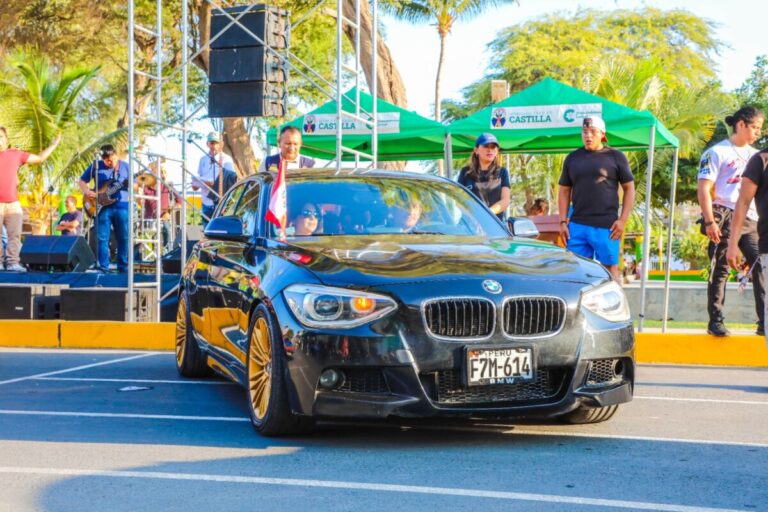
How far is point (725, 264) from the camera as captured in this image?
32.4 feet

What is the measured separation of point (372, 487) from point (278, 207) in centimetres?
248

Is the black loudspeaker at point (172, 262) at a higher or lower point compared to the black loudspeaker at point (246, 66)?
lower

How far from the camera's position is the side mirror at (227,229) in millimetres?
6797

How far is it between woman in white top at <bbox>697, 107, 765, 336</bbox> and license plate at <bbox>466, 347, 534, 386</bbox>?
182 inches

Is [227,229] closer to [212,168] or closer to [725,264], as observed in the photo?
[725,264]

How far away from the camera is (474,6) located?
31406 mm

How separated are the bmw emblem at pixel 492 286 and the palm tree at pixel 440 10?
2620 cm

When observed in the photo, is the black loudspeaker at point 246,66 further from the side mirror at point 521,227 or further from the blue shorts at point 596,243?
the side mirror at point 521,227

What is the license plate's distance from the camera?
5.40m

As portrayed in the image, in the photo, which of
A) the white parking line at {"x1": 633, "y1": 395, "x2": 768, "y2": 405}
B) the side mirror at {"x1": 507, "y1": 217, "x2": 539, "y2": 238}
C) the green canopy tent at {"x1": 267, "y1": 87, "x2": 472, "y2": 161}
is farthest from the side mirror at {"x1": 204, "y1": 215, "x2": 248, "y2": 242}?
the green canopy tent at {"x1": 267, "y1": 87, "x2": 472, "y2": 161}

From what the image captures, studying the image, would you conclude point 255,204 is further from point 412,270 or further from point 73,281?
point 73,281

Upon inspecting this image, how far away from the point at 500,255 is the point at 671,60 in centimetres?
4508

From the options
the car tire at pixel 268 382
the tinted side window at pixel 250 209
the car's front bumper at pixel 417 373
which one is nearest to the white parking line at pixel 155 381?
the tinted side window at pixel 250 209

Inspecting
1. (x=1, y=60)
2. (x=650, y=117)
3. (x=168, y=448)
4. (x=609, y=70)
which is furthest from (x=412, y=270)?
(x=1, y=60)
